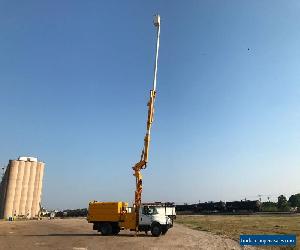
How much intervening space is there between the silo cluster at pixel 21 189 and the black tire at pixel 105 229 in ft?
292

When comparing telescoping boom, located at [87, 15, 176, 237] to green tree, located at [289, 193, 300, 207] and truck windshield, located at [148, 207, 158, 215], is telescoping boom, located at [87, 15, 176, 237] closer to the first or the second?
truck windshield, located at [148, 207, 158, 215]

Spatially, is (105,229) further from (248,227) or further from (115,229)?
(248,227)

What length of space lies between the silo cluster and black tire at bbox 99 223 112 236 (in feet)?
292

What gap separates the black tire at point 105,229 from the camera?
30.6m

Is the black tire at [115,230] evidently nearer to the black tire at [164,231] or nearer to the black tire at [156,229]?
the black tire at [156,229]

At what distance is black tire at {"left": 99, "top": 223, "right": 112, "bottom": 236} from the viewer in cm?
3058

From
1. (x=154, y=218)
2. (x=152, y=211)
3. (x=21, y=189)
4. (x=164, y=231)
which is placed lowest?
(x=164, y=231)

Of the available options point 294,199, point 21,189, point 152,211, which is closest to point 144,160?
point 152,211

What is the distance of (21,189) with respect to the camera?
→ 386 feet

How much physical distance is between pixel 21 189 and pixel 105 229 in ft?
312

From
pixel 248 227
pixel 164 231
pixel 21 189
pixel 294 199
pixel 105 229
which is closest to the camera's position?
pixel 164 231

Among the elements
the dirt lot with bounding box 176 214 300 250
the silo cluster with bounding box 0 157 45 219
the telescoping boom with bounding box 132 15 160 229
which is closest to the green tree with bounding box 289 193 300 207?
the silo cluster with bounding box 0 157 45 219

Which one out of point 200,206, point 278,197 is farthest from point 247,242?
point 278,197

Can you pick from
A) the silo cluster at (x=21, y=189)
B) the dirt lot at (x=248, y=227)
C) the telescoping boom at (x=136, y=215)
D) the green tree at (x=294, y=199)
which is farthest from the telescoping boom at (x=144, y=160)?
the green tree at (x=294, y=199)
